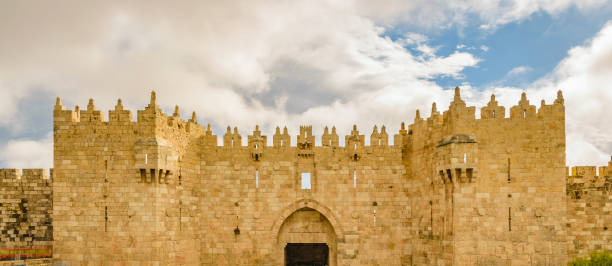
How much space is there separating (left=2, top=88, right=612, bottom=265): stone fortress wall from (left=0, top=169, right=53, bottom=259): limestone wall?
4876 mm

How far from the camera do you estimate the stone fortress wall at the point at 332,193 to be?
64.4 ft

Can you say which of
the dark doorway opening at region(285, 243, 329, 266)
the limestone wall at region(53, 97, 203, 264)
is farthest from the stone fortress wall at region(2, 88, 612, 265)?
the dark doorway opening at region(285, 243, 329, 266)

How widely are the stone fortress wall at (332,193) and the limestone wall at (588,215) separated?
5 cm

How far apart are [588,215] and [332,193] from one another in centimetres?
1115

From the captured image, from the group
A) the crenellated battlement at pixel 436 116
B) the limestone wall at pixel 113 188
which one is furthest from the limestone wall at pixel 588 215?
the limestone wall at pixel 113 188

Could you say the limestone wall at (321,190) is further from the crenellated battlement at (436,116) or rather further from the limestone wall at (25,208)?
the limestone wall at (25,208)

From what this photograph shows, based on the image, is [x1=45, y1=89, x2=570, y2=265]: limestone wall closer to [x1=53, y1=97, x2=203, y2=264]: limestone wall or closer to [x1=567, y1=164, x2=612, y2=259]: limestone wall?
A: [x1=53, y1=97, x2=203, y2=264]: limestone wall

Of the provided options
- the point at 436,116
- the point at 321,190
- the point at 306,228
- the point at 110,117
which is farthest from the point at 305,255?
the point at 110,117

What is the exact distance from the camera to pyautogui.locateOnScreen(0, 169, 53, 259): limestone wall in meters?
24.1

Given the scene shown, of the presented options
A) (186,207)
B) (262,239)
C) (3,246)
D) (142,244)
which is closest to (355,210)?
(262,239)

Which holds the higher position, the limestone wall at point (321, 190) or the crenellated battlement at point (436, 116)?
the crenellated battlement at point (436, 116)

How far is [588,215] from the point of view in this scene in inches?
834

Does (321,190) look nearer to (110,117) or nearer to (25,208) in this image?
(110,117)

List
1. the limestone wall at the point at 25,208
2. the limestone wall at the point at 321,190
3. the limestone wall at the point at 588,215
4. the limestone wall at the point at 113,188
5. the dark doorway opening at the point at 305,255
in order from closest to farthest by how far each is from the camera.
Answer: the limestone wall at the point at 321,190, the limestone wall at the point at 113,188, the limestone wall at the point at 588,215, the limestone wall at the point at 25,208, the dark doorway opening at the point at 305,255
